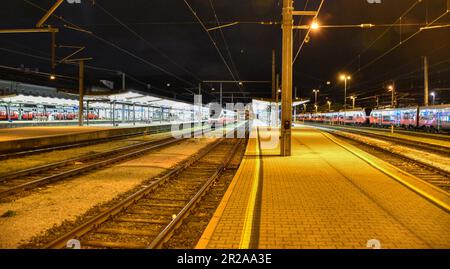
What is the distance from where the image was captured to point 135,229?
6.54m

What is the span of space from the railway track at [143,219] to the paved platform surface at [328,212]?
749 millimetres

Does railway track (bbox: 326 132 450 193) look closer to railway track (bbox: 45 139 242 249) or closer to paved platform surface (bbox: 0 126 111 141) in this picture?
railway track (bbox: 45 139 242 249)

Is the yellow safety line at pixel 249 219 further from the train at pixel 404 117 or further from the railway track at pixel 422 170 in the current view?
the train at pixel 404 117

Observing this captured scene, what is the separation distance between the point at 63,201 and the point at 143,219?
8.04ft

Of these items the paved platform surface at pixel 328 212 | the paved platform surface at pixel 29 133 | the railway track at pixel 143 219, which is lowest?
the railway track at pixel 143 219

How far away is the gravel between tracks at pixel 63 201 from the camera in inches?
249

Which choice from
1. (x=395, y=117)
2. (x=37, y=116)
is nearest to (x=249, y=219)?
(x=37, y=116)

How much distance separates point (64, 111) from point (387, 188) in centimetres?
4266

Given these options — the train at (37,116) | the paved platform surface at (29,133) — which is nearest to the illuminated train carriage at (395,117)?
the paved platform surface at (29,133)

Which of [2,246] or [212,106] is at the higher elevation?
[212,106]

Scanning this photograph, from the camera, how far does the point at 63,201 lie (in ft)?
28.0

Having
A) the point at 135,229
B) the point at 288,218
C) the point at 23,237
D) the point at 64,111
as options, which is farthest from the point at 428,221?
the point at 64,111
